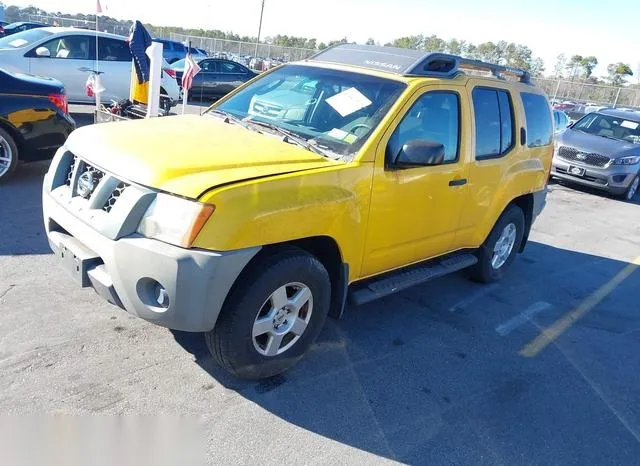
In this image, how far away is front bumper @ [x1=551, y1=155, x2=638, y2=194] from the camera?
10.8 m

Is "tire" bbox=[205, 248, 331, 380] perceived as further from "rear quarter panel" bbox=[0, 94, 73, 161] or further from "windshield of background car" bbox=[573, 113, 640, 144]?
"windshield of background car" bbox=[573, 113, 640, 144]

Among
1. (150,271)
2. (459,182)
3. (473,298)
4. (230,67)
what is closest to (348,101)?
(459,182)

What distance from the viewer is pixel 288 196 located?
2.93 m

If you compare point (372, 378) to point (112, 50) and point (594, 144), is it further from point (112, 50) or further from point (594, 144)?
point (112, 50)

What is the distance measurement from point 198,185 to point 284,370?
1.38 m

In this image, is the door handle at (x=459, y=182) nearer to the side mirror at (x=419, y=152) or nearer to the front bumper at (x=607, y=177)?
the side mirror at (x=419, y=152)

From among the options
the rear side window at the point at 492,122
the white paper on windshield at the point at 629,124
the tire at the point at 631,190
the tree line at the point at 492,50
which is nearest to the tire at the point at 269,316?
the rear side window at the point at 492,122

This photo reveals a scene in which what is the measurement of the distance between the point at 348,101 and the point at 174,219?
169cm

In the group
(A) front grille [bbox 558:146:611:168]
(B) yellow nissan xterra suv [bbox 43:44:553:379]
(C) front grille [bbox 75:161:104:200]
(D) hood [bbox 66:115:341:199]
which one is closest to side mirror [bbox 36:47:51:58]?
(B) yellow nissan xterra suv [bbox 43:44:553:379]

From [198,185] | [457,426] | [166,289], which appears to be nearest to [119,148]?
[198,185]

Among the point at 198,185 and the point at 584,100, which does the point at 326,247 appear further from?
the point at 584,100

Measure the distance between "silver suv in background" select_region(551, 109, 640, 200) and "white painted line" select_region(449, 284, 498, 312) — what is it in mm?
6866

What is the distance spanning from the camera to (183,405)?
2992mm

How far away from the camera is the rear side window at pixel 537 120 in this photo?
5.27 m
